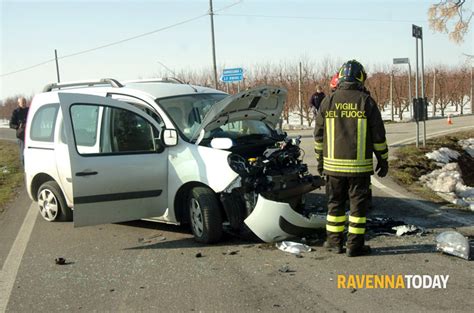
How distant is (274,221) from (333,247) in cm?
69

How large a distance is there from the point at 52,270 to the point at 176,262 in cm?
130

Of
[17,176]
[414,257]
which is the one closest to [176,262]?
[414,257]

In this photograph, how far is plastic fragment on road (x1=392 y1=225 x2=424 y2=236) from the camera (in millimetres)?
5469

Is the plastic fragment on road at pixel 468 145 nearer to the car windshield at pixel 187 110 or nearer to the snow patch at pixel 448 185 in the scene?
the snow patch at pixel 448 185

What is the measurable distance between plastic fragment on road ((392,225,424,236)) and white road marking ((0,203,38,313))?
4161mm

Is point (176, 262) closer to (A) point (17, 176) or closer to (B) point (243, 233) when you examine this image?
(B) point (243, 233)

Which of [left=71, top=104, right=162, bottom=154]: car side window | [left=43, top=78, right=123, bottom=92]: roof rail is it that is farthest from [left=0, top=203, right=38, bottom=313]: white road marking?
[left=43, top=78, right=123, bottom=92]: roof rail

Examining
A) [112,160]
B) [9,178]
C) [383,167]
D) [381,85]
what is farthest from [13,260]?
[381,85]

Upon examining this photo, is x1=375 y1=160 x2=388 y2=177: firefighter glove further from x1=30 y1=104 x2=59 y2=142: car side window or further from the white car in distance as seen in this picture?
x1=30 y1=104 x2=59 y2=142: car side window

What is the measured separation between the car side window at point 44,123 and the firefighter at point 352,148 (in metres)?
3.92

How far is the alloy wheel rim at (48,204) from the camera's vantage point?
6832mm

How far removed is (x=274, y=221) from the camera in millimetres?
5250

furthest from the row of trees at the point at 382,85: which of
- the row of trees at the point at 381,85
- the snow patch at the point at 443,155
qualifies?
the snow patch at the point at 443,155

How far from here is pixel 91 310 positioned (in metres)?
3.89
